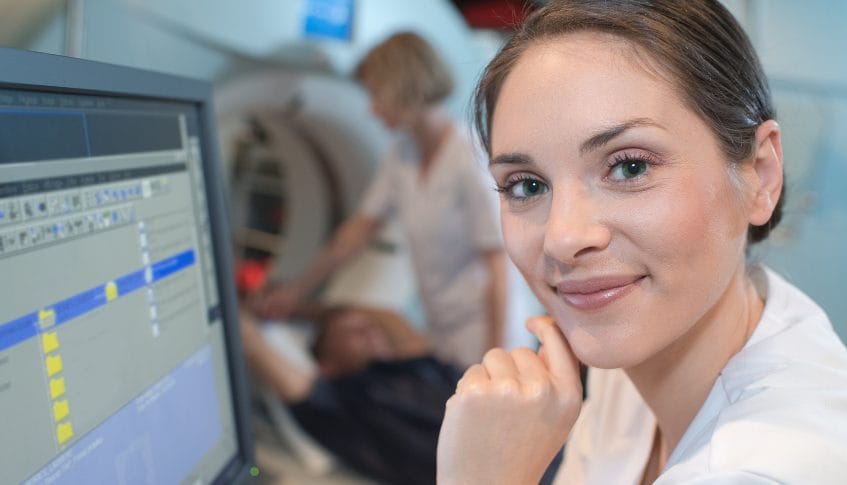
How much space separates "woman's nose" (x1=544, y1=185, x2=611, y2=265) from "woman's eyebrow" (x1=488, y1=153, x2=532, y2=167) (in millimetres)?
53

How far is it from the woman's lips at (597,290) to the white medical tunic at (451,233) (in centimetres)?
118

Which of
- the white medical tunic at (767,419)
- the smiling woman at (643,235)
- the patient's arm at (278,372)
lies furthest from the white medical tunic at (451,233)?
the smiling woman at (643,235)

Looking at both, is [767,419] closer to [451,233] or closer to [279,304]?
[451,233]

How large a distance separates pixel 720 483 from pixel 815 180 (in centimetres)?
239

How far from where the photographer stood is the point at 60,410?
25.7 inches

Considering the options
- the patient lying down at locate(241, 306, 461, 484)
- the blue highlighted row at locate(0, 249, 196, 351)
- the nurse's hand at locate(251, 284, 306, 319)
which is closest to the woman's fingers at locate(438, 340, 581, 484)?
the blue highlighted row at locate(0, 249, 196, 351)

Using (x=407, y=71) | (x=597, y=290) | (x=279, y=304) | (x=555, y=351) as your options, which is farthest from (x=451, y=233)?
(x=597, y=290)

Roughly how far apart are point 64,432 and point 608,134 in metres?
0.59

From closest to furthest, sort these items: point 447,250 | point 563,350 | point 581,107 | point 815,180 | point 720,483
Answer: point 720,483 < point 581,107 < point 563,350 < point 447,250 < point 815,180

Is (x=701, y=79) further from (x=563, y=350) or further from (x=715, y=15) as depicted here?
(x=563, y=350)

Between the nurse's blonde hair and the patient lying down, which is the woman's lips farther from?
the nurse's blonde hair

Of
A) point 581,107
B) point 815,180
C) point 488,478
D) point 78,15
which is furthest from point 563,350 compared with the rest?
point 815,180

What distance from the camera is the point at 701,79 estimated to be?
0.78 m

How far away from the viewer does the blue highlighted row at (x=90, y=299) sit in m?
0.61
